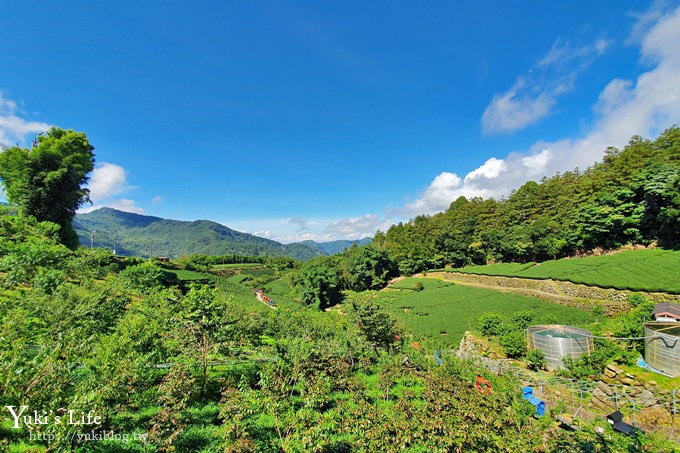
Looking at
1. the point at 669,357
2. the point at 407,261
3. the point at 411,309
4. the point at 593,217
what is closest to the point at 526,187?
the point at 593,217

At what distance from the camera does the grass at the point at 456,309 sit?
2125 centimetres

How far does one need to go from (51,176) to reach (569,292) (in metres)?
45.7

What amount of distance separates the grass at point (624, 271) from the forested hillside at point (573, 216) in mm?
2813

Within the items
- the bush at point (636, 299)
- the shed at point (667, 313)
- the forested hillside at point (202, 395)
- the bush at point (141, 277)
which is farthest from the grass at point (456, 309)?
the bush at point (141, 277)

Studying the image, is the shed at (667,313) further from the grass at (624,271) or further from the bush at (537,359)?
the grass at (624,271)

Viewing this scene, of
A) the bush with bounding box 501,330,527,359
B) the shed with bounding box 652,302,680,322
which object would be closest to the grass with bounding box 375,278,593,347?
→ the bush with bounding box 501,330,527,359

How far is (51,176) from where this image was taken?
21047 millimetres

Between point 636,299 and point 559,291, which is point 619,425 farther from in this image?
point 559,291

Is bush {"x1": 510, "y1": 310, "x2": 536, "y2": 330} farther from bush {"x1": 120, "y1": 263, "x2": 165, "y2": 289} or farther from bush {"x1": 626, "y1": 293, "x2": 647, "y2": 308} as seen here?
bush {"x1": 120, "y1": 263, "x2": 165, "y2": 289}

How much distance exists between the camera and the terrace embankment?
2033 cm

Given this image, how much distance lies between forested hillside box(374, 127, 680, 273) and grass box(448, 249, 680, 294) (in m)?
2.81

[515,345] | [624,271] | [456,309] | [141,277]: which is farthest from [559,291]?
[141,277]

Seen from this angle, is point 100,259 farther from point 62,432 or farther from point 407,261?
point 407,261

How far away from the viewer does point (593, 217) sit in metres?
29.6
